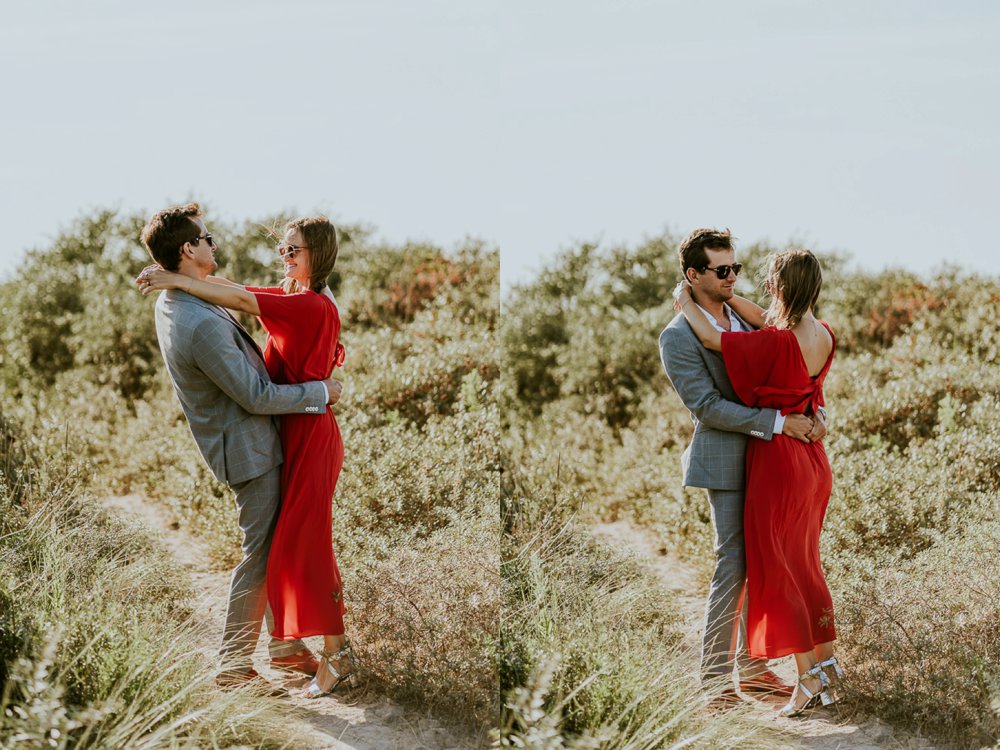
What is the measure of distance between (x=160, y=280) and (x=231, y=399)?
559 mm

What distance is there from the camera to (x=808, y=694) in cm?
411

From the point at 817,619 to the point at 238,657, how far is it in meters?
2.46

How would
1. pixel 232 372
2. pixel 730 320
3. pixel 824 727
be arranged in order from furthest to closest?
pixel 730 320 → pixel 824 727 → pixel 232 372

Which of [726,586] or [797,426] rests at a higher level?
[797,426]

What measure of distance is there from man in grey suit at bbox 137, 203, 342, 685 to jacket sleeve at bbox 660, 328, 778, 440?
146cm

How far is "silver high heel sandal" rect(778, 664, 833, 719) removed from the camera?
4105 mm

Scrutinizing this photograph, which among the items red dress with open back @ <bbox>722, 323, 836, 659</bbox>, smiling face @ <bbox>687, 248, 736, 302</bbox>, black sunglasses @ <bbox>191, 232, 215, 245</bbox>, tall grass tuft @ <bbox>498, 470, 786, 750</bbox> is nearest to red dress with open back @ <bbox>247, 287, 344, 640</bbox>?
black sunglasses @ <bbox>191, 232, 215, 245</bbox>

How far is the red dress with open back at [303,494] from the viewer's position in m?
4.05

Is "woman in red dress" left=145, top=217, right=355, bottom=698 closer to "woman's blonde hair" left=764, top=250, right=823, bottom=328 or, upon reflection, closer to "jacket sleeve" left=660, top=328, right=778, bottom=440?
"jacket sleeve" left=660, top=328, right=778, bottom=440

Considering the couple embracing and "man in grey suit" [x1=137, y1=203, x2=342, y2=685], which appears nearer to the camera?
"man in grey suit" [x1=137, y1=203, x2=342, y2=685]

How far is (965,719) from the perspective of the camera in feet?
12.8

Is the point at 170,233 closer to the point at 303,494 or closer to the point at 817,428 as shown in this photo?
the point at 303,494

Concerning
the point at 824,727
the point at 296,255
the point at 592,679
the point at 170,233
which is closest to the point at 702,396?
the point at 592,679

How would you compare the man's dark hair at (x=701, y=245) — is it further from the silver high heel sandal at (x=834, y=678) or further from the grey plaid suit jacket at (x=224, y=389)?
the silver high heel sandal at (x=834, y=678)
